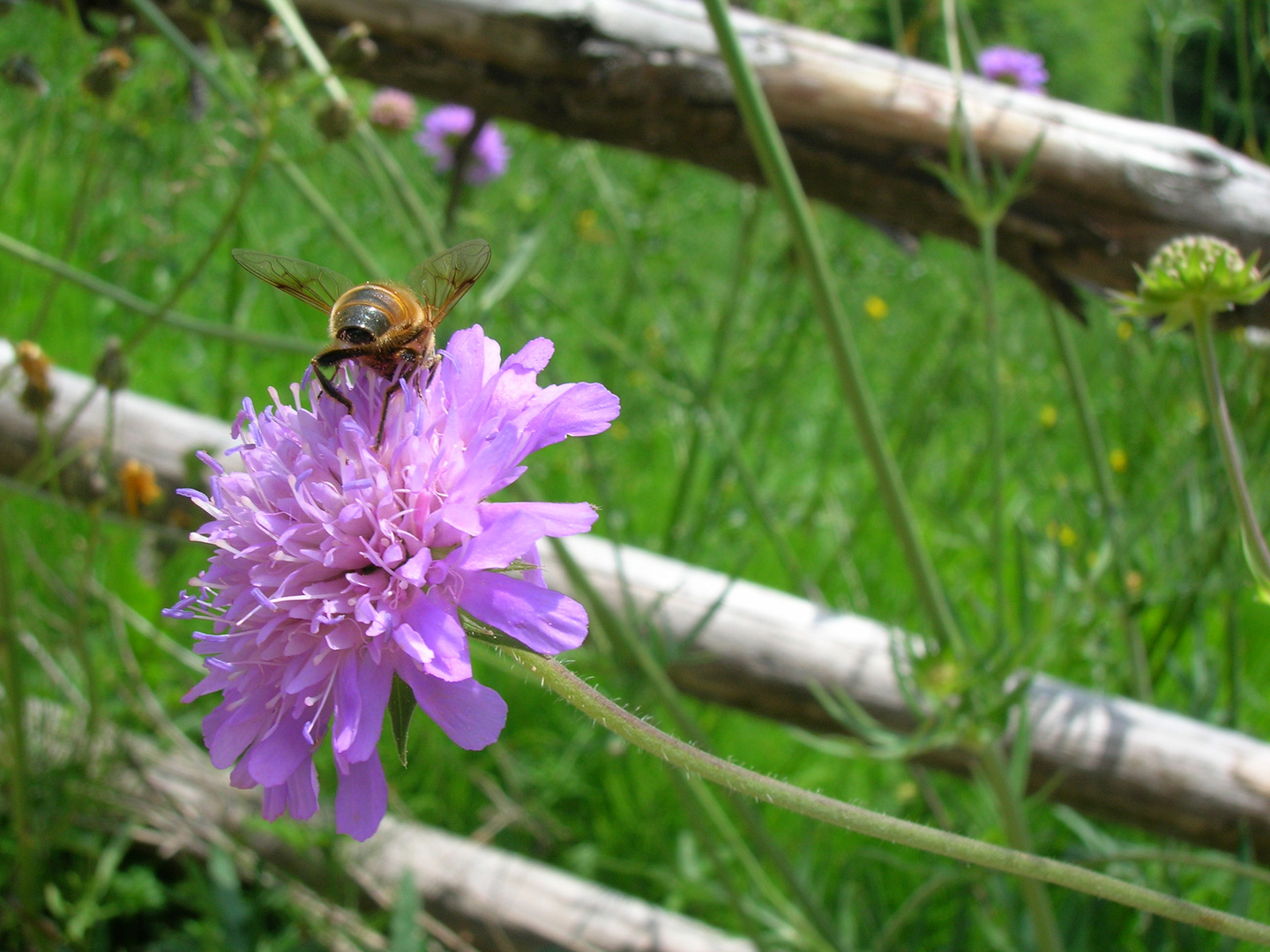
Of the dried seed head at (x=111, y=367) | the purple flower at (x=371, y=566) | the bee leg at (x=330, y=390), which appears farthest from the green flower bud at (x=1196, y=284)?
the dried seed head at (x=111, y=367)

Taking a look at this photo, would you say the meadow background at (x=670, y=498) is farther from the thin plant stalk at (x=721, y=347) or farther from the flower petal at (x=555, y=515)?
the flower petal at (x=555, y=515)

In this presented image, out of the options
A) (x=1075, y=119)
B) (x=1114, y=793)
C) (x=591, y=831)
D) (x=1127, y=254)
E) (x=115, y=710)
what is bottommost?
(x=115, y=710)

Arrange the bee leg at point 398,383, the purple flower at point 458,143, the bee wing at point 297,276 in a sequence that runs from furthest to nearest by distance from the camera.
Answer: the purple flower at point 458,143 < the bee wing at point 297,276 < the bee leg at point 398,383

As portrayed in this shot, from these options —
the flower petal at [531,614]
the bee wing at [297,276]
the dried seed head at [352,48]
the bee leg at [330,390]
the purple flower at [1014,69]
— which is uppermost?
the purple flower at [1014,69]

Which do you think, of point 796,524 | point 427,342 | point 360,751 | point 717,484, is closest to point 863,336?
point 796,524

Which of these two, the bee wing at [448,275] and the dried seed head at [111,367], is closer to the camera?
the bee wing at [448,275]

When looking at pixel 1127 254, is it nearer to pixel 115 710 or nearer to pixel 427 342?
pixel 427 342

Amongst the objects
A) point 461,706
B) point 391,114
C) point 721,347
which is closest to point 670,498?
point 721,347
